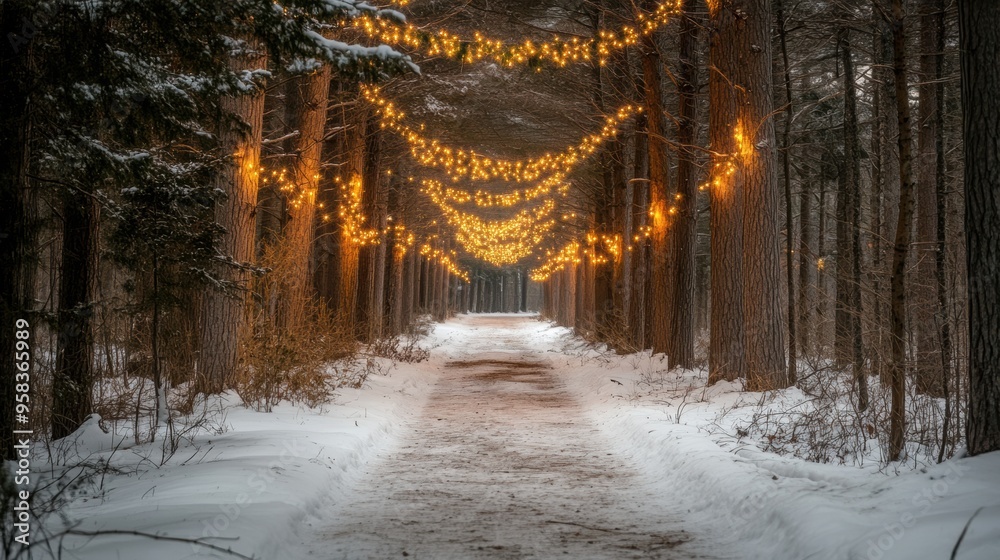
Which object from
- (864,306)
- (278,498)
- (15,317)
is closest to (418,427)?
(278,498)

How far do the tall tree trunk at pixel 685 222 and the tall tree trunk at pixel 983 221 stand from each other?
10.3 m

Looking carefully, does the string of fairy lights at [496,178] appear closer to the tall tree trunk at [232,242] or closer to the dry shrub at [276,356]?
the tall tree trunk at [232,242]

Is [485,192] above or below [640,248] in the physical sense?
above

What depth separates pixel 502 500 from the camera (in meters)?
6.64

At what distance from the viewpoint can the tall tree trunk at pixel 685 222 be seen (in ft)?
52.5

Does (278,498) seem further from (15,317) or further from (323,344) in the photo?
(323,344)

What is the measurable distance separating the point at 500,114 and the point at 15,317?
17.2 m

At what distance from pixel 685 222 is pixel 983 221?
1120 centimetres

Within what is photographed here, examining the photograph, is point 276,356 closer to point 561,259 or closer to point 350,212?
point 350,212

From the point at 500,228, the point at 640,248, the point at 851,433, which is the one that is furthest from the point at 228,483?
the point at 500,228

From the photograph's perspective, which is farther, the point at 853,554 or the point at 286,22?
the point at 286,22

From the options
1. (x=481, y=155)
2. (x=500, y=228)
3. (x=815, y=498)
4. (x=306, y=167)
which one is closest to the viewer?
(x=815, y=498)

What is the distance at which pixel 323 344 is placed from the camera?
13156 millimetres

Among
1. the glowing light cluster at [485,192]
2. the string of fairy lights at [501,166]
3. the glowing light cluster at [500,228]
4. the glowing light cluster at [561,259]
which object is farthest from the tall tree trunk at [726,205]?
the glowing light cluster at [561,259]
